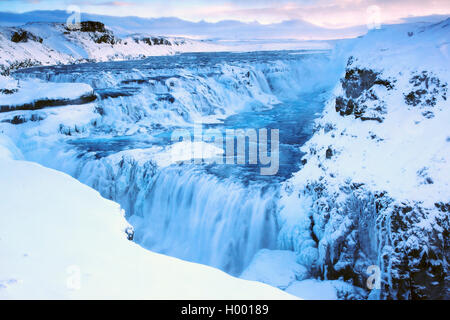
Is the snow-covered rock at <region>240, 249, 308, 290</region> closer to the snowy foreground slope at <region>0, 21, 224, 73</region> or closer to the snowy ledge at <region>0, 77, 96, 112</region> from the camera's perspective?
the snowy ledge at <region>0, 77, 96, 112</region>

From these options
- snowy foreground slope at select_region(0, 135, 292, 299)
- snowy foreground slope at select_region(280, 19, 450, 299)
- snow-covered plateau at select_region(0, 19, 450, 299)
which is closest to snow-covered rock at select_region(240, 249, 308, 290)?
snow-covered plateau at select_region(0, 19, 450, 299)

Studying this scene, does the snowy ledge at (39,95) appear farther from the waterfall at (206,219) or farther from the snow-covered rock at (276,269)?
the snow-covered rock at (276,269)

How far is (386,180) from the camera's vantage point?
244 inches

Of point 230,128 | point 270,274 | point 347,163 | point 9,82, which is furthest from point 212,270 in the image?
point 9,82

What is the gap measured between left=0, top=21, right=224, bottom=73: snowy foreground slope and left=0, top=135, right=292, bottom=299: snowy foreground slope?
3257 cm

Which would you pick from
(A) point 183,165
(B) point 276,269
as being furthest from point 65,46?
(B) point 276,269

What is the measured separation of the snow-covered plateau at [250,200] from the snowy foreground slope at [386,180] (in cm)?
3

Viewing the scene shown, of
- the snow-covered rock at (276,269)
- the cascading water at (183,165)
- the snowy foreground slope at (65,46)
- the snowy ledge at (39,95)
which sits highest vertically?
the snowy foreground slope at (65,46)

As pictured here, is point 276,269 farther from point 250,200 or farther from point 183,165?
point 183,165

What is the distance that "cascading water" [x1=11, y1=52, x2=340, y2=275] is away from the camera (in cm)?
895

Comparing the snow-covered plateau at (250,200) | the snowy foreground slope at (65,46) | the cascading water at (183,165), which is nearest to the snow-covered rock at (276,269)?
the snow-covered plateau at (250,200)

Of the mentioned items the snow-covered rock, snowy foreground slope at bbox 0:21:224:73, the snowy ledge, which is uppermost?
snowy foreground slope at bbox 0:21:224:73

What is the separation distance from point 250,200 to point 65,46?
4883cm

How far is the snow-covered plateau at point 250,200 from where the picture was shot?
3.47 metres
